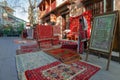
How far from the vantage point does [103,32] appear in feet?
12.0

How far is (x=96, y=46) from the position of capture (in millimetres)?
3768

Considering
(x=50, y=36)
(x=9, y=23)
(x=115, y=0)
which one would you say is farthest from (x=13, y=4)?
(x=115, y=0)

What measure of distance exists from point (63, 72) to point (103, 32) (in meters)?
1.41

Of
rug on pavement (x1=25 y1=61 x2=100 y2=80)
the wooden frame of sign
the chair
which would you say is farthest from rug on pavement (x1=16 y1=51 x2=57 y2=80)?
the chair

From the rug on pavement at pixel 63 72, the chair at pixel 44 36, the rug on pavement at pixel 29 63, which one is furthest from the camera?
the chair at pixel 44 36

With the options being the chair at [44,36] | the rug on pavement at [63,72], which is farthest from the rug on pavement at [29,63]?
the chair at [44,36]

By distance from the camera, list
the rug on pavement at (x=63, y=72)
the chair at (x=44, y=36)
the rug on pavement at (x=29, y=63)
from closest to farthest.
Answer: the rug on pavement at (x=63, y=72), the rug on pavement at (x=29, y=63), the chair at (x=44, y=36)

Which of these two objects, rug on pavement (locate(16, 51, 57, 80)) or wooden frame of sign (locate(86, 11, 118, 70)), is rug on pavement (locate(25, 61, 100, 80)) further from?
wooden frame of sign (locate(86, 11, 118, 70))

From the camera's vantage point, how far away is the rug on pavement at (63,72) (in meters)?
2.72

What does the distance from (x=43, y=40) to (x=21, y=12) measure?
1558 cm

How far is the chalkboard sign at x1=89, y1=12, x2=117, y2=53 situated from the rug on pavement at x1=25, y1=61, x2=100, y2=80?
55cm

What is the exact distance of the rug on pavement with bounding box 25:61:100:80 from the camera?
8.92 feet

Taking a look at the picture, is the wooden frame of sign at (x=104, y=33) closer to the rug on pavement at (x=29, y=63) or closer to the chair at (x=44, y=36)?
the rug on pavement at (x=29, y=63)

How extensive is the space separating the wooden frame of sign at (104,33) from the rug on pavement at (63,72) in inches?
19.7
